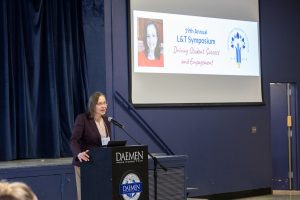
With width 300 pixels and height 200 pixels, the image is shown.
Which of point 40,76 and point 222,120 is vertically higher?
point 40,76

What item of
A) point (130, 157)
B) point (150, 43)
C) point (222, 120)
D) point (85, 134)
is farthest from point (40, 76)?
point (130, 157)

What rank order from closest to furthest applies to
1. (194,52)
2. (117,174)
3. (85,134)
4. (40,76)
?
(117,174) < (85,134) < (40,76) < (194,52)

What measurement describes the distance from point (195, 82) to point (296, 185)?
2.81 m

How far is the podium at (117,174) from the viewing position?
128 inches

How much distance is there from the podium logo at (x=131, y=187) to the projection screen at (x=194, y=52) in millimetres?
3838

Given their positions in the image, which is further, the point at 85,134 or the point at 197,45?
the point at 197,45

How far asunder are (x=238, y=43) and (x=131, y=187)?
18.0 ft

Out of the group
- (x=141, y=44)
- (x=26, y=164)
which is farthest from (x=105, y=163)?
(x=141, y=44)

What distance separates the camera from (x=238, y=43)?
27.7 ft

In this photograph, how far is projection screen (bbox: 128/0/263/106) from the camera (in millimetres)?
7301

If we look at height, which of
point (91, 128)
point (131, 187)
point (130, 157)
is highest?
point (91, 128)

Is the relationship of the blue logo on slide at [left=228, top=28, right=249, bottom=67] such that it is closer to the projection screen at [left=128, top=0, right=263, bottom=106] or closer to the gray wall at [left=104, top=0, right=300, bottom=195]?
the projection screen at [left=128, top=0, right=263, bottom=106]

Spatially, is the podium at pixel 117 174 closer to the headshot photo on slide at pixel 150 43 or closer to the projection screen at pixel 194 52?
the projection screen at pixel 194 52

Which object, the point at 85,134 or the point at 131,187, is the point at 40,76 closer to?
the point at 85,134
